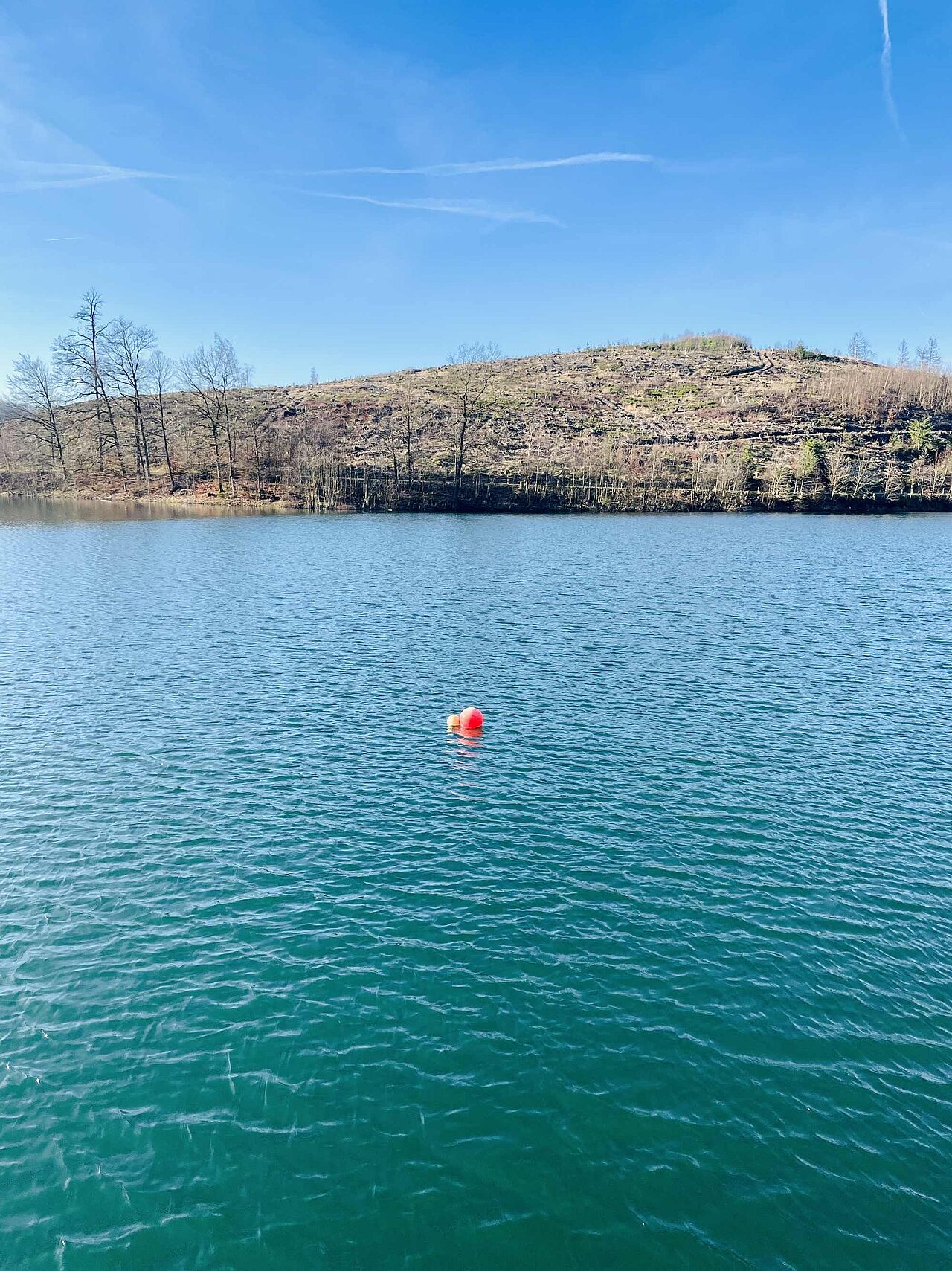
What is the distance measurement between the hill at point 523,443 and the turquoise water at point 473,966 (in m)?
88.0

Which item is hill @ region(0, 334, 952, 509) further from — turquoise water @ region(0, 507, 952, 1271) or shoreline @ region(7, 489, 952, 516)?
turquoise water @ region(0, 507, 952, 1271)

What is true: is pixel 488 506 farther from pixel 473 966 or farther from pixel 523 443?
pixel 473 966

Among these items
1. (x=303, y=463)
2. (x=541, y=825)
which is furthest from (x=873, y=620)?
(x=303, y=463)

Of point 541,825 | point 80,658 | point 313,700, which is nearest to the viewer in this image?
point 541,825

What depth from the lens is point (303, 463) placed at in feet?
364

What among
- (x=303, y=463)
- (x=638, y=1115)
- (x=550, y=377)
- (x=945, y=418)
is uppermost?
(x=550, y=377)

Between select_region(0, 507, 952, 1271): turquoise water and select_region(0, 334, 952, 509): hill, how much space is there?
88018 millimetres

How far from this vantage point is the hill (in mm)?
115312

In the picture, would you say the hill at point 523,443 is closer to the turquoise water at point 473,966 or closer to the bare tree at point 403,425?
the bare tree at point 403,425

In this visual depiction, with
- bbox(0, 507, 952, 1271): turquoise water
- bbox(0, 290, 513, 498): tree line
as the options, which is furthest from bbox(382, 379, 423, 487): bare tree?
bbox(0, 507, 952, 1271): turquoise water

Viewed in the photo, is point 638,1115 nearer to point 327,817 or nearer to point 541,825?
point 541,825

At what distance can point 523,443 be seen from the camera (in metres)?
140

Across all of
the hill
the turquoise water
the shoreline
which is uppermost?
the hill

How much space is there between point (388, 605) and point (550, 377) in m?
151
